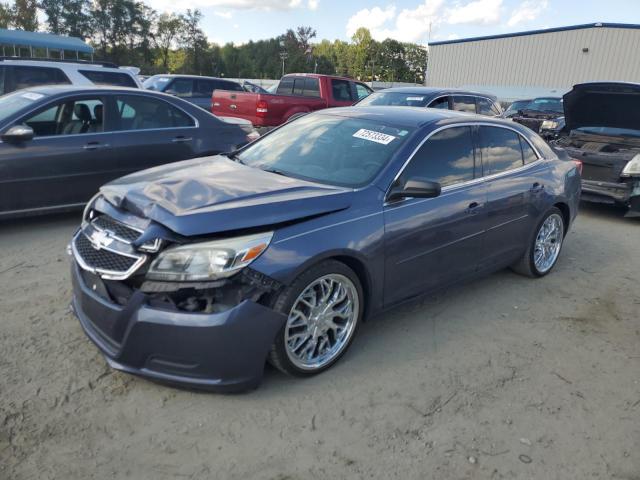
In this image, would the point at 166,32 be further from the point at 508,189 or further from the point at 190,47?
the point at 508,189

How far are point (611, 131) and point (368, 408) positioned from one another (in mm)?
7065

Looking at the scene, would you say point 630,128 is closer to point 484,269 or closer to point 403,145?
point 484,269

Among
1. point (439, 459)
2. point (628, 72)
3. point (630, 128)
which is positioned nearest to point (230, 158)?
point (439, 459)

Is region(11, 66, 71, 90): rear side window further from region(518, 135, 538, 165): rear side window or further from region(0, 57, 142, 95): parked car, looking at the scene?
region(518, 135, 538, 165): rear side window

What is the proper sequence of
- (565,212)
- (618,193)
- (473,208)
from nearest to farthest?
(473,208)
(565,212)
(618,193)

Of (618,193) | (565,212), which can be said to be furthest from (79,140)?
(618,193)

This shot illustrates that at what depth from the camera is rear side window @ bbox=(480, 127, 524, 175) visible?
4410 mm

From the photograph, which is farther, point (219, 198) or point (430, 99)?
point (430, 99)

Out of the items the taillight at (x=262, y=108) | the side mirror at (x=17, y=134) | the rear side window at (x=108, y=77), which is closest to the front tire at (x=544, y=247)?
the side mirror at (x=17, y=134)

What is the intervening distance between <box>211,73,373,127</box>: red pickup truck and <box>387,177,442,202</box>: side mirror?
833 centimetres

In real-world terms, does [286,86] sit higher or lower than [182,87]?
higher

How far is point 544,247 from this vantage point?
5270 millimetres

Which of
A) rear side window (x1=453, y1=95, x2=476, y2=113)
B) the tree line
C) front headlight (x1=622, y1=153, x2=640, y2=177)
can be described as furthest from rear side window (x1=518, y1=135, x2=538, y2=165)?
the tree line

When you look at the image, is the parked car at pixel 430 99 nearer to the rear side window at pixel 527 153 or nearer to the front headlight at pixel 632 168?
the front headlight at pixel 632 168
